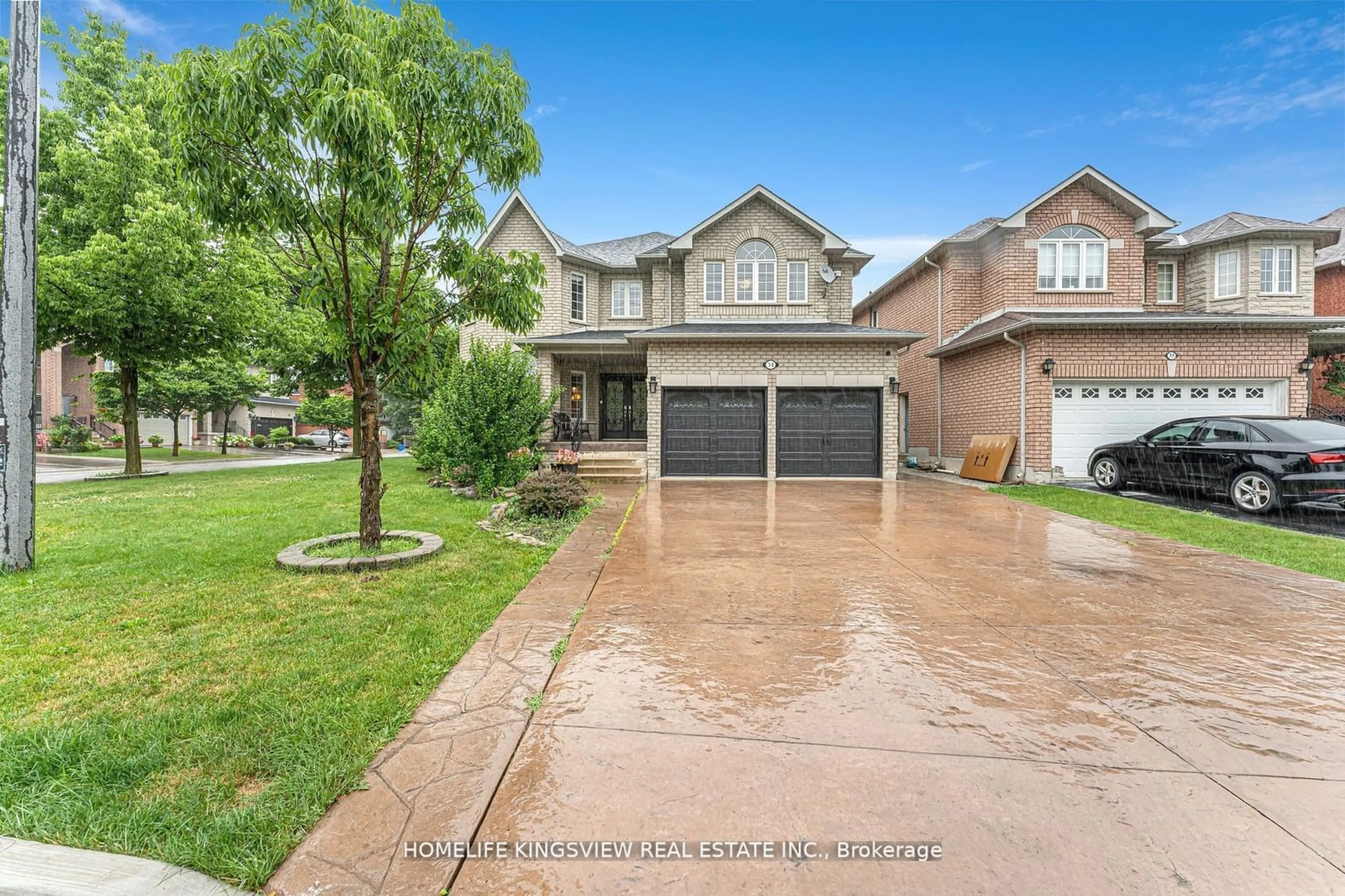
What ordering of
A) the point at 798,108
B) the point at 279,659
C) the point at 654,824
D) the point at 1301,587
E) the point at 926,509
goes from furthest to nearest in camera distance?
the point at 798,108 → the point at 926,509 → the point at 1301,587 → the point at 279,659 → the point at 654,824

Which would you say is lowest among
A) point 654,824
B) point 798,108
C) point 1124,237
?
point 654,824

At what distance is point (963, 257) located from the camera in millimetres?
15398

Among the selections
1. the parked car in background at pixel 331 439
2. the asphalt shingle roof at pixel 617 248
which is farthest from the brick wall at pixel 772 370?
the parked car in background at pixel 331 439

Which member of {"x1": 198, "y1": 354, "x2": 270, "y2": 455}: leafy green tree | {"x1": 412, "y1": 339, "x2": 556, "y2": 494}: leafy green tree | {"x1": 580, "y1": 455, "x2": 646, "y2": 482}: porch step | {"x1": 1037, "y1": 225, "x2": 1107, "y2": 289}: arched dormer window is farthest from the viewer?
{"x1": 198, "y1": 354, "x2": 270, "y2": 455}: leafy green tree

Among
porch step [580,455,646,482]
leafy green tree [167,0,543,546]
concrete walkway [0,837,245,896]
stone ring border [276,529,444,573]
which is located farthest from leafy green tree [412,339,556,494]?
concrete walkway [0,837,245,896]

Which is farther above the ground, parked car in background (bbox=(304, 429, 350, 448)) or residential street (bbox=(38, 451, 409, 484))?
parked car in background (bbox=(304, 429, 350, 448))

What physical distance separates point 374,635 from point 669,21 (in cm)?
1798

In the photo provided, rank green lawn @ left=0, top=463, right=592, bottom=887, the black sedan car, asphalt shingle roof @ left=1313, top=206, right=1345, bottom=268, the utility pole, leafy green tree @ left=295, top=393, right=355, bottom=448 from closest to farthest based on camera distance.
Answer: green lawn @ left=0, top=463, right=592, bottom=887 → the utility pole → the black sedan car → asphalt shingle roof @ left=1313, top=206, right=1345, bottom=268 → leafy green tree @ left=295, top=393, right=355, bottom=448

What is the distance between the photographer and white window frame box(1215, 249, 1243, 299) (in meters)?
14.2

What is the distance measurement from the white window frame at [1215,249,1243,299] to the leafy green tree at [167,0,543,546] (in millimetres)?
18267

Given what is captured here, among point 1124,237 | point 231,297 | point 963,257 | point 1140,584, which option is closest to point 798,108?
point 963,257

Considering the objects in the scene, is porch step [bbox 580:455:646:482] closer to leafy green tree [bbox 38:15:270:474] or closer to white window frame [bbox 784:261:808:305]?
white window frame [bbox 784:261:808:305]

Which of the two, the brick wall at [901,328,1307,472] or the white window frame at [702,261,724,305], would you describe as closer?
the brick wall at [901,328,1307,472]

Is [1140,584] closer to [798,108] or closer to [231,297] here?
[231,297]
